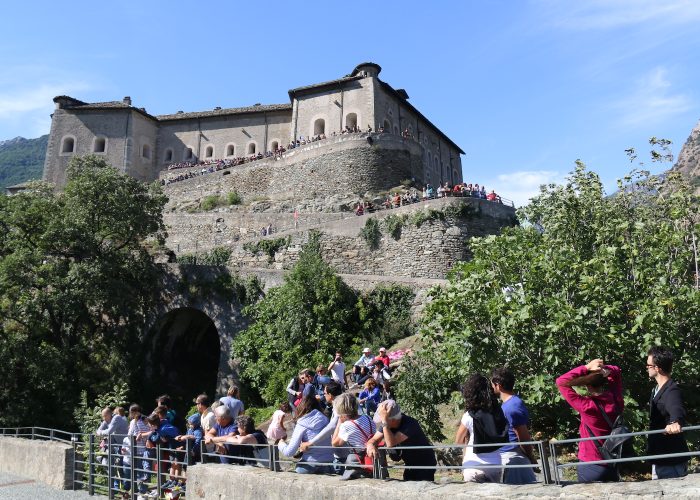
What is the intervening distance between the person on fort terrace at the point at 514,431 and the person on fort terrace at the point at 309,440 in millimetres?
1910

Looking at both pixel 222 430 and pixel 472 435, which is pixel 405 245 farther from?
pixel 472 435

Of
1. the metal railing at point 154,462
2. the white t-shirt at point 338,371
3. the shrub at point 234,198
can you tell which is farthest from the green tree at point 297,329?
the shrub at point 234,198

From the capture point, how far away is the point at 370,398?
11211 mm

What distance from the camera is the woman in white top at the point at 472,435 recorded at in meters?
4.92

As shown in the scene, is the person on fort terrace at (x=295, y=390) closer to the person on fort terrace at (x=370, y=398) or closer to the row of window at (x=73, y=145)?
the person on fort terrace at (x=370, y=398)

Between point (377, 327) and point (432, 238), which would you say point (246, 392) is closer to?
point (377, 327)

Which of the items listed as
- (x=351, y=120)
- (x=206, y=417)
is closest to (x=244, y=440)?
(x=206, y=417)

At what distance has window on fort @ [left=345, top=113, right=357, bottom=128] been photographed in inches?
1633

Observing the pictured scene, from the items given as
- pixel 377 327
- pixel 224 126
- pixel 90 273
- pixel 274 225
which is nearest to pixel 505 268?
pixel 377 327

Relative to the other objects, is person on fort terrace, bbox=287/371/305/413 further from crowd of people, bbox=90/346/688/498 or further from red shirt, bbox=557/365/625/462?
red shirt, bbox=557/365/625/462

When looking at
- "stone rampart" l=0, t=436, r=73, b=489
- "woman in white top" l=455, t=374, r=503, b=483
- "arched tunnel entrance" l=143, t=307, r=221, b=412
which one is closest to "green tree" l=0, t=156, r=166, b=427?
"arched tunnel entrance" l=143, t=307, r=221, b=412

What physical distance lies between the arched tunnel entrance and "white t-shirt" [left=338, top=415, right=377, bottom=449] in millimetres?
20064

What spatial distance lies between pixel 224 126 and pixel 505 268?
42.6 metres

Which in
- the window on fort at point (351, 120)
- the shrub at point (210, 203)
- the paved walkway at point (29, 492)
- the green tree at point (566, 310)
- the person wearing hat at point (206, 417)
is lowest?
the paved walkway at point (29, 492)
